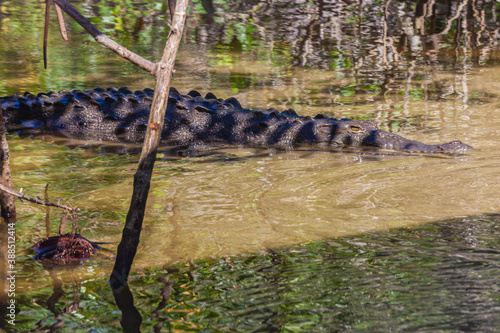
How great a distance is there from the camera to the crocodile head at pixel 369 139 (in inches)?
211

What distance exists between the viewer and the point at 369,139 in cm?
596

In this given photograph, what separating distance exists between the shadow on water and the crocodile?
2.73 meters

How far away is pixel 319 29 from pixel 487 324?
32.8ft

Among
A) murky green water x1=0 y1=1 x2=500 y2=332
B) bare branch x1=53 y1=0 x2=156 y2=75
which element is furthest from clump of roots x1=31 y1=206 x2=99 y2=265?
bare branch x1=53 y1=0 x2=156 y2=75

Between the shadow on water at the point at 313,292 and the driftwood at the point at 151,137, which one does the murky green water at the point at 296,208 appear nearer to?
the shadow on water at the point at 313,292

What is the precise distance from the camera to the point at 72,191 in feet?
14.8

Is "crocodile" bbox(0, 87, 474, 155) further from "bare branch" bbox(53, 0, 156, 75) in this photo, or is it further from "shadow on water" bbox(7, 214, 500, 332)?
"bare branch" bbox(53, 0, 156, 75)

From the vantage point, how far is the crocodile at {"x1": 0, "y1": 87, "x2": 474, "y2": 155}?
621 centimetres

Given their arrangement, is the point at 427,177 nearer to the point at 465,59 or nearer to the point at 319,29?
the point at 465,59

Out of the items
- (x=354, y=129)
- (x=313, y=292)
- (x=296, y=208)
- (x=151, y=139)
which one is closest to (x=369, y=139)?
(x=354, y=129)

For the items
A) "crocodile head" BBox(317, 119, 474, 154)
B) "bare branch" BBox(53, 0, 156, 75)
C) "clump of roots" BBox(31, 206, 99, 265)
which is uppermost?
"bare branch" BBox(53, 0, 156, 75)

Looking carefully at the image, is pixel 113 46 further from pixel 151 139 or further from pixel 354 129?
pixel 354 129

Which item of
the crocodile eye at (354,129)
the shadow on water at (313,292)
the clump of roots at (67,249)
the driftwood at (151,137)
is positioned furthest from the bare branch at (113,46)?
the crocodile eye at (354,129)

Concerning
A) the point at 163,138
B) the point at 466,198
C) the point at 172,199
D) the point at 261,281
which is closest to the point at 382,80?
the point at 163,138
